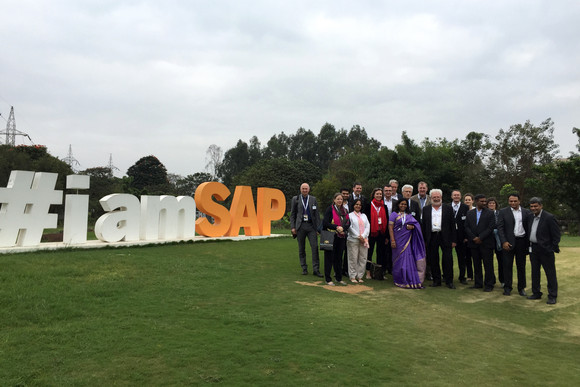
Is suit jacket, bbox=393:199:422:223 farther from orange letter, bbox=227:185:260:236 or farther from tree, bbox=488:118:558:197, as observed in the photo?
tree, bbox=488:118:558:197

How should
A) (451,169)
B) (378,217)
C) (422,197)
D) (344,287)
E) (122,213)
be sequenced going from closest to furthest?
(344,287)
(378,217)
(422,197)
(122,213)
(451,169)

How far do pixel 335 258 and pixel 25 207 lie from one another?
8144mm

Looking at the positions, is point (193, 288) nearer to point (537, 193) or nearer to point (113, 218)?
point (113, 218)

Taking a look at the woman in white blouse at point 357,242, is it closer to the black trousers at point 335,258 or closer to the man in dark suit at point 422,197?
the black trousers at point 335,258

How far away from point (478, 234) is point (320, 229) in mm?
2784

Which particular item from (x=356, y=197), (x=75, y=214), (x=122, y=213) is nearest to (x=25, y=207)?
(x=75, y=214)

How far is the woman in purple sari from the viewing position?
23.3 feet

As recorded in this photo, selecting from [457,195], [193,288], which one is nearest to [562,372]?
[457,195]

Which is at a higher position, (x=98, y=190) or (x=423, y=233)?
(x=98, y=190)

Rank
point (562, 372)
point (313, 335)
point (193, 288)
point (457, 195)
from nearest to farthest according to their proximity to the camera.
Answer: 1. point (562, 372)
2. point (313, 335)
3. point (193, 288)
4. point (457, 195)

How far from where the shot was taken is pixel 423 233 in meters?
7.53

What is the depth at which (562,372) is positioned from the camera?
11.5 feet

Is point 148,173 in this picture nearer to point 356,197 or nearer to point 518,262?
point 356,197

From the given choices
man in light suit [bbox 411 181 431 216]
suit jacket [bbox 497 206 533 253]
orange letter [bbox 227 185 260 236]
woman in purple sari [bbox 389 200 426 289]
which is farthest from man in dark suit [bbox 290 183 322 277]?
orange letter [bbox 227 185 260 236]
